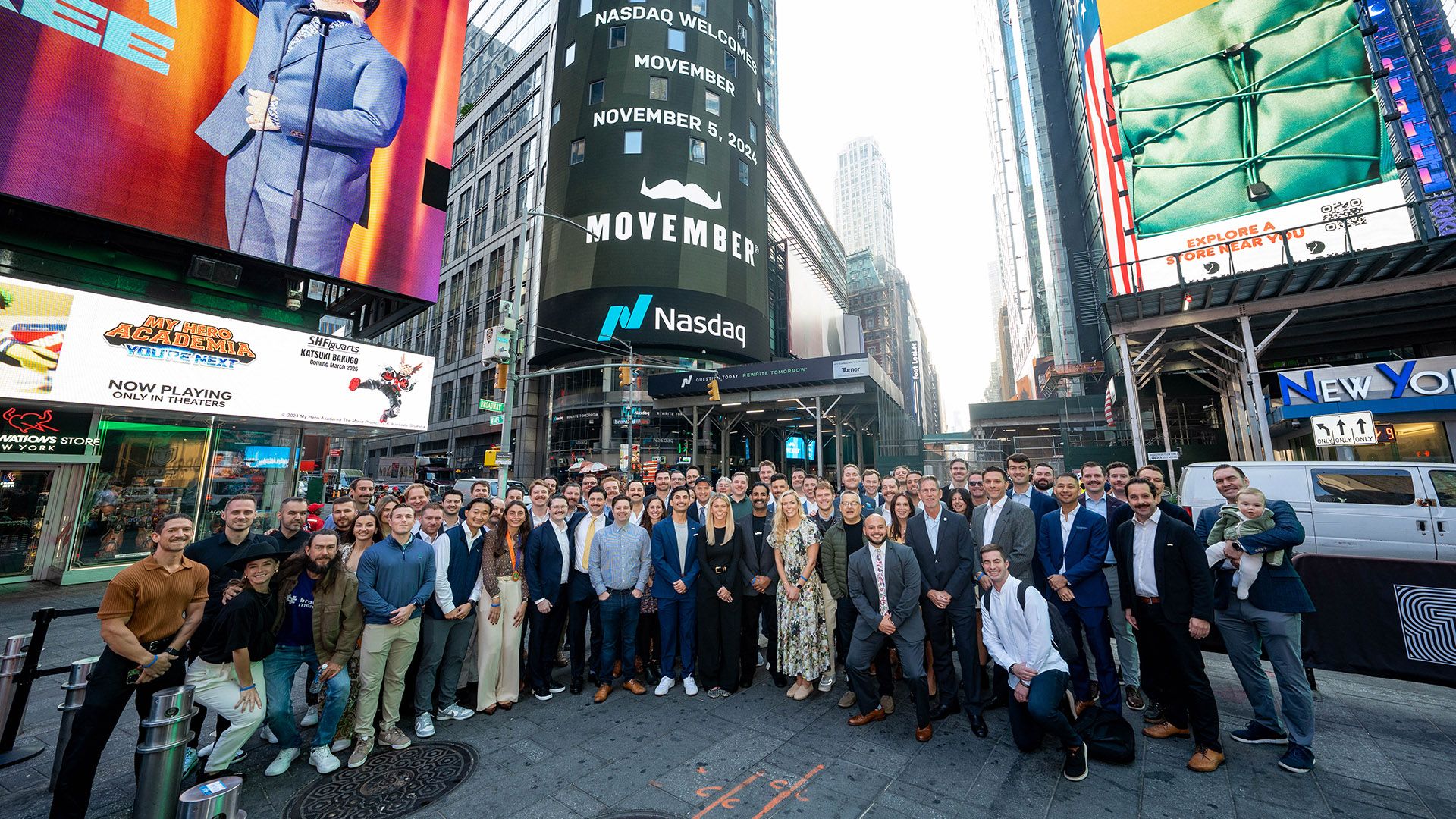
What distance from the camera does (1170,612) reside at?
428 centimetres

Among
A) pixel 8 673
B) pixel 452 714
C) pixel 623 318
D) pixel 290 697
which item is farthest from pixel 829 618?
pixel 623 318

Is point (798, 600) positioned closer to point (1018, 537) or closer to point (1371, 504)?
point (1018, 537)

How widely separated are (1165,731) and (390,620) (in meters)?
6.79

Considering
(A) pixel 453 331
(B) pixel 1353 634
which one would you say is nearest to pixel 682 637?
(B) pixel 1353 634

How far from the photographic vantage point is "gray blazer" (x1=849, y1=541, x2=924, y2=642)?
16.2ft

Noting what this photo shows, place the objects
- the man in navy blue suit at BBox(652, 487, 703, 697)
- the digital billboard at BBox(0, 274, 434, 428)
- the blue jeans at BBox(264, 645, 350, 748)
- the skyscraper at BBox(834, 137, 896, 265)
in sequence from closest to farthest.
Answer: the blue jeans at BBox(264, 645, 350, 748)
the man in navy blue suit at BBox(652, 487, 703, 697)
the digital billboard at BBox(0, 274, 434, 428)
the skyscraper at BBox(834, 137, 896, 265)

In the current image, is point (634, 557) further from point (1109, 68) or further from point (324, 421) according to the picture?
point (1109, 68)

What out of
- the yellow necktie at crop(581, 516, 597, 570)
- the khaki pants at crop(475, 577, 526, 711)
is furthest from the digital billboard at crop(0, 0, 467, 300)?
the khaki pants at crop(475, 577, 526, 711)

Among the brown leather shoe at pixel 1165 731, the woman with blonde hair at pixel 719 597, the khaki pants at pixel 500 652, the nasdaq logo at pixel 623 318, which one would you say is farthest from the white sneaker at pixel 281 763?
the nasdaq logo at pixel 623 318

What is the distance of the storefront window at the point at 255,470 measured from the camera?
14344 mm

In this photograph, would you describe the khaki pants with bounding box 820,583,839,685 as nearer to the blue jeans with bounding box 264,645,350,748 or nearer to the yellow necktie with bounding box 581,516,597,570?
the yellow necktie with bounding box 581,516,597,570

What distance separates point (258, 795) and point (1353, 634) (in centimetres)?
1006

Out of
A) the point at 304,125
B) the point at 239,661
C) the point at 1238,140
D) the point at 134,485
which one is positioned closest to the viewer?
the point at 239,661

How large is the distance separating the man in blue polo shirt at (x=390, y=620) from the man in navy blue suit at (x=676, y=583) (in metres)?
2.39
